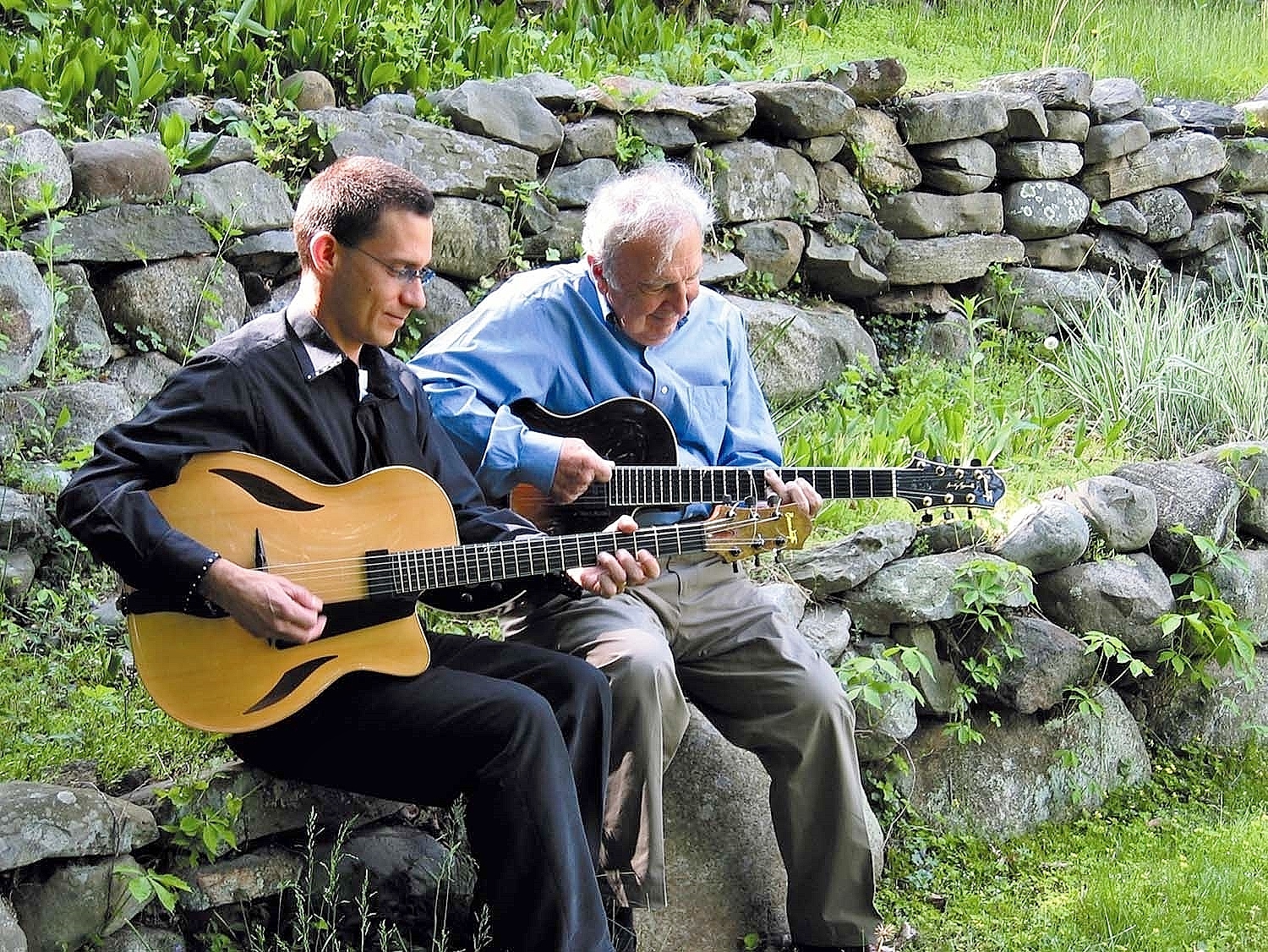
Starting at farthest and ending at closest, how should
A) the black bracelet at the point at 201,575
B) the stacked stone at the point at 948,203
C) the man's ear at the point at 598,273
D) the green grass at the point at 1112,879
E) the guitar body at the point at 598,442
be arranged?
the stacked stone at the point at 948,203, the green grass at the point at 1112,879, the man's ear at the point at 598,273, the guitar body at the point at 598,442, the black bracelet at the point at 201,575

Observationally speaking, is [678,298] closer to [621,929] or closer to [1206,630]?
[621,929]

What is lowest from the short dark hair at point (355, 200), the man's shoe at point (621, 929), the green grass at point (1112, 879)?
the green grass at point (1112, 879)

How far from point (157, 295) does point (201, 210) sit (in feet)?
0.93

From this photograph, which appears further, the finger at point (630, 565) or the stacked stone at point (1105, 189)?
the stacked stone at point (1105, 189)

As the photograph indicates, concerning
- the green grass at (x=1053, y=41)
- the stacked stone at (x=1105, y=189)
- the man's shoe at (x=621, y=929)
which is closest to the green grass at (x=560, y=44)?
the green grass at (x=1053, y=41)

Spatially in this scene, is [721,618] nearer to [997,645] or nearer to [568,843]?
[568,843]

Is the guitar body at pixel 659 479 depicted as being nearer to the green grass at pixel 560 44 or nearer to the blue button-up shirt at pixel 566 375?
the blue button-up shirt at pixel 566 375

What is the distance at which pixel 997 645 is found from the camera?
4.21 meters

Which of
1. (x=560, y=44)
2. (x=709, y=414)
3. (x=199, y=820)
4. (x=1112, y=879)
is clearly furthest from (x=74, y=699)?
(x=560, y=44)

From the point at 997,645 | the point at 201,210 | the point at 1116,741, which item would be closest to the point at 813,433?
the point at 997,645

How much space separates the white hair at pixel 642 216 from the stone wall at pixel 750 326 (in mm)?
1087

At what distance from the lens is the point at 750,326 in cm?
532

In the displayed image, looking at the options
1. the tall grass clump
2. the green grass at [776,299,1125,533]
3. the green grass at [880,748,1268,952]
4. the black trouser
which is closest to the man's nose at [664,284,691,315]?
the black trouser

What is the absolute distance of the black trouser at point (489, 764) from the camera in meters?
2.52
